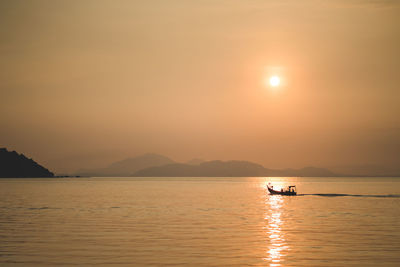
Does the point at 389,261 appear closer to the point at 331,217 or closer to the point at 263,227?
the point at 263,227

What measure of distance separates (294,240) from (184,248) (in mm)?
10992

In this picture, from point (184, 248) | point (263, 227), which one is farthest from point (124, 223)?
point (184, 248)

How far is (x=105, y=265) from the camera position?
32.1 metres

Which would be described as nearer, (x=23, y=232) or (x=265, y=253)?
(x=265, y=253)

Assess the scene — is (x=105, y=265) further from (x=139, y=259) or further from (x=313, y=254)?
(x=313, y=254)

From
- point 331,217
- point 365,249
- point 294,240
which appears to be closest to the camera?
point 365,249

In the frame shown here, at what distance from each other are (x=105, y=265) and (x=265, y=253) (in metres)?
12.5

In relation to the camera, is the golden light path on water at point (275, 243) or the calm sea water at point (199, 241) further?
the golden light path on water at point (275, 243)

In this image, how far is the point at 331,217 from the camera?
67812mm

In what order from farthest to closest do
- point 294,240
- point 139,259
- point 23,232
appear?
point 23,232 → point 294,240 → point 139,259

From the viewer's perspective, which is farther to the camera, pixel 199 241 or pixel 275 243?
pixel 199 241

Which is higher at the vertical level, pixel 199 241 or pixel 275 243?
pixel 275 243

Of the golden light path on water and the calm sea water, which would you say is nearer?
the calm sea water

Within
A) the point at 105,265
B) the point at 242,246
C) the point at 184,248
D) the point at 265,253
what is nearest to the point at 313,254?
the point at 265,253
